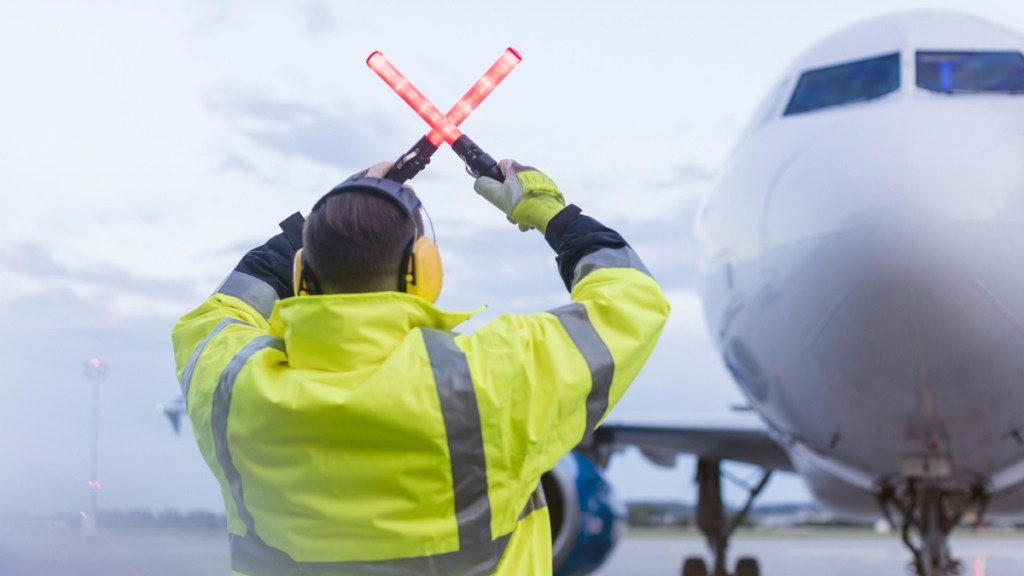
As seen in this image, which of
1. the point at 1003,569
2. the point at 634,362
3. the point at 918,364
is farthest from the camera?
the point at 1003,569

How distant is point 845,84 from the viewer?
499 centimetres

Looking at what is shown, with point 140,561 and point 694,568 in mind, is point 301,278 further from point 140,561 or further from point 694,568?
point 694,568

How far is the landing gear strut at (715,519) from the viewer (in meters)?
8.40

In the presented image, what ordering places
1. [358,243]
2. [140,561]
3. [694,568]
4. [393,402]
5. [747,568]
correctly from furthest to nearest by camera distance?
1. [694,568]
2. [747,568]
3. [140,561]
4. [358,243]
5. [393,402]

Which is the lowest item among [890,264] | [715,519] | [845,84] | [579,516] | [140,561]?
[140,561]

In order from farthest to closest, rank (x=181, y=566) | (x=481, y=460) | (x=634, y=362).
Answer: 1. (x=181, y=566)
2. (x=634, y=362)
3. (x=481, y=460)

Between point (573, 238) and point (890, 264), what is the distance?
2441 millimetres

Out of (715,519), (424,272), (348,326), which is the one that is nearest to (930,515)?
(715,519)

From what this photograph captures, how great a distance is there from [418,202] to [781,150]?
11.4ft

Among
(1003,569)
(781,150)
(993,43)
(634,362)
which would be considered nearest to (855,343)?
(781,150)

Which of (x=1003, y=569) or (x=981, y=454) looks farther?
(x=1003, y=569)

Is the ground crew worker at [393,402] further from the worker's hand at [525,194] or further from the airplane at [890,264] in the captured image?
the airplane at [890,264]

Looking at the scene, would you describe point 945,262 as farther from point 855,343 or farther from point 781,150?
point 781,150

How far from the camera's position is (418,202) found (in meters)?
1.52
